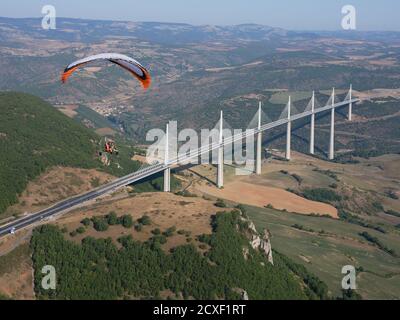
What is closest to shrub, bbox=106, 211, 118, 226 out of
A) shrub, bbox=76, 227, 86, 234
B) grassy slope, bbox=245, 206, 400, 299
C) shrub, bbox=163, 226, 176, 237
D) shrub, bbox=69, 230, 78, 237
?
shrub, bbox=76, 227, 86, 234

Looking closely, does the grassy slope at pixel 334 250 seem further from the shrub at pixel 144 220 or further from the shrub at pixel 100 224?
the shrub at pixel 100 224

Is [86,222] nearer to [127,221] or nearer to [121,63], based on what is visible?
[127,221]

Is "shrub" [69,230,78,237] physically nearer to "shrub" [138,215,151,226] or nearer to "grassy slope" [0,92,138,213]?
"shrub" [138,215,151,226]

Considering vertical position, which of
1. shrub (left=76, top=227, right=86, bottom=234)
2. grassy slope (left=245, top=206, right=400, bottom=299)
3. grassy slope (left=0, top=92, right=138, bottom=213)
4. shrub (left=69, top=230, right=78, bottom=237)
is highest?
grassy slope (left=0, top=92, right=138, bottom=213)

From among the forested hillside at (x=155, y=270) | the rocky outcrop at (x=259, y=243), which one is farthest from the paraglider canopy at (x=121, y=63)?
the rocky outcrop at (x=259, y=243)

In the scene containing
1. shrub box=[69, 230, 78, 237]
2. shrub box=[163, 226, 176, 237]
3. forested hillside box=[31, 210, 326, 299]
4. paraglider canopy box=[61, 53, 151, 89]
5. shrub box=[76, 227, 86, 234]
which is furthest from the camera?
shrub box=[76, 227, 86, 234]

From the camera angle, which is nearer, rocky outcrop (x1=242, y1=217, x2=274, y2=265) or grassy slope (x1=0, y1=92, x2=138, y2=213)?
rocky outcrop (x1=242, y1=217, x2=274, y2=265)

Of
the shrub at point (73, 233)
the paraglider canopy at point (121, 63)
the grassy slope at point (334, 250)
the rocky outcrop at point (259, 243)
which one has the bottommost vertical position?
the grassy slope at point (334, 250)

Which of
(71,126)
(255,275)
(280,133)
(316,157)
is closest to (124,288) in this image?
(255,275)
